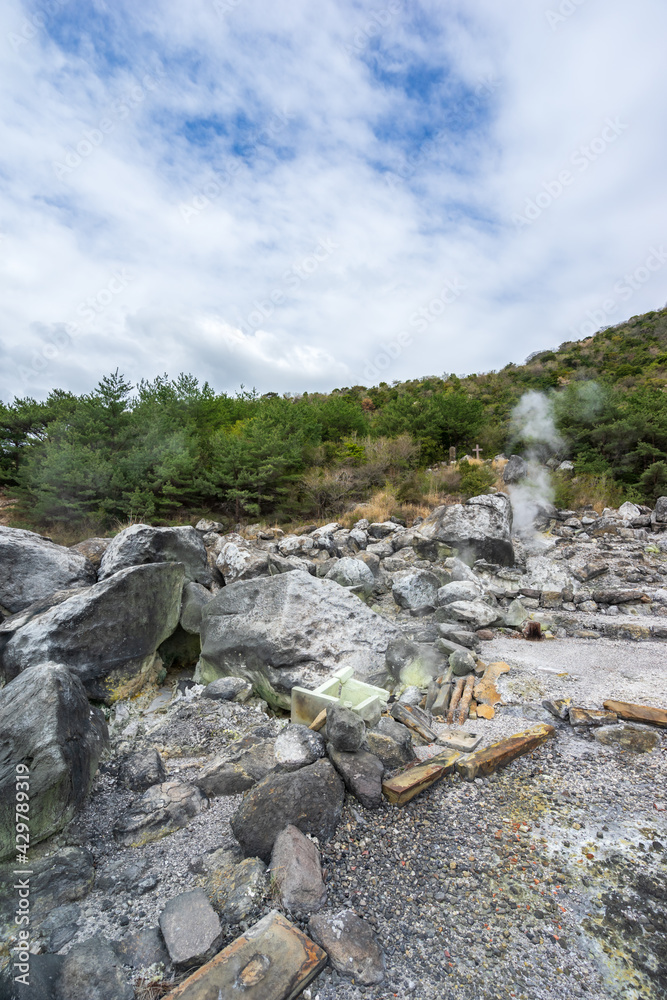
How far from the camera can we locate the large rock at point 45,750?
201cm

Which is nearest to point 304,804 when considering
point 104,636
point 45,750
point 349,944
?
point 349,944

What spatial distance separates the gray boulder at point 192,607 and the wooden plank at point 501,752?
3.18m

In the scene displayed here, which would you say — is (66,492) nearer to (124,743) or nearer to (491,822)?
(124,743)

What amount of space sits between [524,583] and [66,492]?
12582 mm

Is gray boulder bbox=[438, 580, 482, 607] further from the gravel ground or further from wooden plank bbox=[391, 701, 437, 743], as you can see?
the gravel ground

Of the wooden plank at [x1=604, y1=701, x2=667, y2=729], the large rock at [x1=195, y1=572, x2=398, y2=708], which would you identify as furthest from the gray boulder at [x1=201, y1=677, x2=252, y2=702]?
the wooden plank at [x1=604, y1=701, x2=667, y2=729]

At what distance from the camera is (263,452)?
45.6 feet

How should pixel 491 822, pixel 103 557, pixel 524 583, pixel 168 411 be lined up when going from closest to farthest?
pixel 491 822, pixel 103 557, pixel 524 583, pixel 168 411

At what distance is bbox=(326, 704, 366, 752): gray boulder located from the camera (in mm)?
2410

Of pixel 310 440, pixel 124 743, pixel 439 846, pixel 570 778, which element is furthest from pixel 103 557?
pixel 310 440

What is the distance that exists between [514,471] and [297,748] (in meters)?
10.7

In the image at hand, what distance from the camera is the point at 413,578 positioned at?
657cm

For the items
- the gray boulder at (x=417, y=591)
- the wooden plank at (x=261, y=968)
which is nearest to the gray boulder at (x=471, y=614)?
the gray boulder at (x=417, y=591)

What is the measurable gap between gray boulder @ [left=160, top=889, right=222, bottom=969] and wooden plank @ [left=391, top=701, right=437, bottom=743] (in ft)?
5.53
